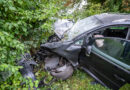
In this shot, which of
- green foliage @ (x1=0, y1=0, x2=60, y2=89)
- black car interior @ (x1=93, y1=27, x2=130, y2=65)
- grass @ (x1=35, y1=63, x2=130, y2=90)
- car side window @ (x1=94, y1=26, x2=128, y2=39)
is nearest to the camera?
green foliage @ (x1=0, y1=0, x2=60, y2=89)

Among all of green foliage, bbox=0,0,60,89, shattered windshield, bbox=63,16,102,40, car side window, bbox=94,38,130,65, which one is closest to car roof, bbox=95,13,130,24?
shattered windshield, bbox=63,16,102,40

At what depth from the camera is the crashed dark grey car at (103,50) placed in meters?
1.87

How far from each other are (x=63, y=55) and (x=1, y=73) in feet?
4.10

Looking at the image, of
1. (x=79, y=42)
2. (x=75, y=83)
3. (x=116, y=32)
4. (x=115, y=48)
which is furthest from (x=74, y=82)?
(x=116, y=32)

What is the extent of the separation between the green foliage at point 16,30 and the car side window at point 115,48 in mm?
1112

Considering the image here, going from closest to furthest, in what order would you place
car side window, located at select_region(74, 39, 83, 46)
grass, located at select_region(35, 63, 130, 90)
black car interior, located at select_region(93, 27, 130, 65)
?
black car interior, located at select_region(93, 27, 130, 65) < car side window, located at select_region(74, 39, 83, 46) < grass, located at select_region(35, 63, 130, 90)

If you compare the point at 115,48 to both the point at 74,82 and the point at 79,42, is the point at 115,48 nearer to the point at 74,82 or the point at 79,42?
the point at 79,42

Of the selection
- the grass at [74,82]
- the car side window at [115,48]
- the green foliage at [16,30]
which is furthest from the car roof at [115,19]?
the grass at [74,82]

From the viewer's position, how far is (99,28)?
2.19 metres

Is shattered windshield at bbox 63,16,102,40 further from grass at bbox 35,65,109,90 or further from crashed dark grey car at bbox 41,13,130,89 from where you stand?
grass at bbox 35,65,109,90

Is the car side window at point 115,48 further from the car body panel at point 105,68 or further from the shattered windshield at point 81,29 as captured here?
the shattered windshield at point 81,29

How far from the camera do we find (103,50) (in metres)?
2.12

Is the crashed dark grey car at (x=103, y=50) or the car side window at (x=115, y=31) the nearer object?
the crashed dark grey car at (x=103, y=50)

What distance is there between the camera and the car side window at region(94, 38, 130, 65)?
1816 millimetres
